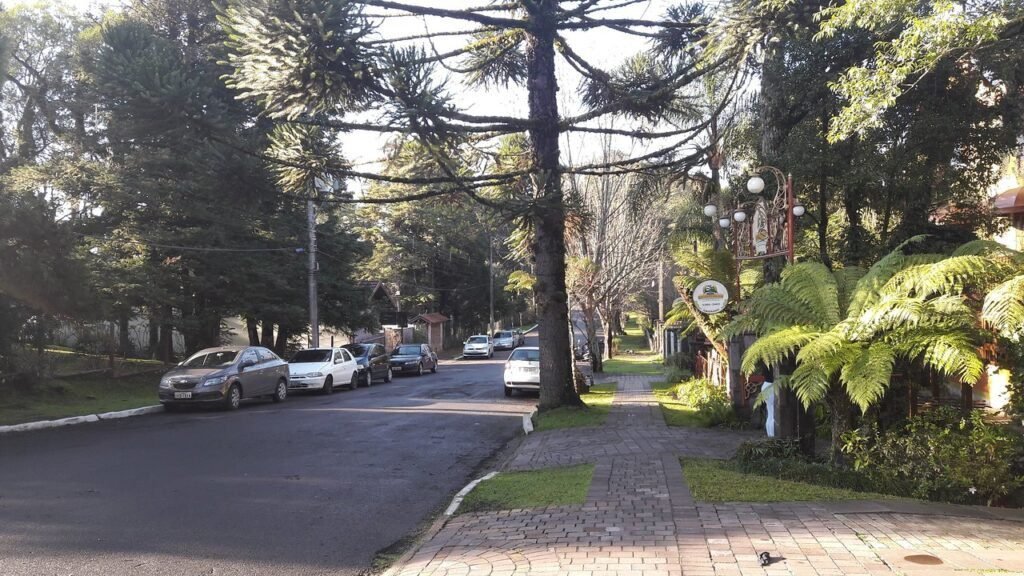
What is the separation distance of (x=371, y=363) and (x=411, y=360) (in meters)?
5.59

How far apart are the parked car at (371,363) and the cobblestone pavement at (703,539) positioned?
18.5 m

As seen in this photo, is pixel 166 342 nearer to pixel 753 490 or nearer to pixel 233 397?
pixel 233 397

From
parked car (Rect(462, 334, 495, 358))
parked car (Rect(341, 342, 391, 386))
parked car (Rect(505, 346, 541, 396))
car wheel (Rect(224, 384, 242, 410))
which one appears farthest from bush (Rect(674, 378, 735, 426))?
parked car (Rect(462, 334, 495, 358))

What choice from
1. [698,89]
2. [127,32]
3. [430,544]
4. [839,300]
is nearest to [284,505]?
[430,544]

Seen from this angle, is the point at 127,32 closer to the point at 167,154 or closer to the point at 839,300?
the point at 839,300

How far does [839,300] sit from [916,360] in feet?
3.44

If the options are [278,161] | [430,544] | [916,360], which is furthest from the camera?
[278,161]

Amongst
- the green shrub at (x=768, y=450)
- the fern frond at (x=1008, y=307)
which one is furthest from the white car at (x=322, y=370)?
the fern frond at (x=1008, y=307)

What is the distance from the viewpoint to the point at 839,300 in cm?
845

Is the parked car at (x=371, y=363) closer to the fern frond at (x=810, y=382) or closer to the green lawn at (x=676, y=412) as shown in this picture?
the green lawn at (x=676, y=412)

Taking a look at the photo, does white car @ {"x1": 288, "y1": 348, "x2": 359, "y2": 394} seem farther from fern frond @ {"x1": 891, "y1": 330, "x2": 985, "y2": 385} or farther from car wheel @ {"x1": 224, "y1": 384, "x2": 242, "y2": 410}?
fern frond @ {"x1": 891, "y1": 330, "x2": 985, "y2": 385}

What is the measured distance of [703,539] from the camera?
18.1ft

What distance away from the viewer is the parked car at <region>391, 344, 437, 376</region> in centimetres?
3144

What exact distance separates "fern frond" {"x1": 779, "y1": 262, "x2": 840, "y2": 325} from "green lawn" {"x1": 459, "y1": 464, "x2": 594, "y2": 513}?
3.08 meters
